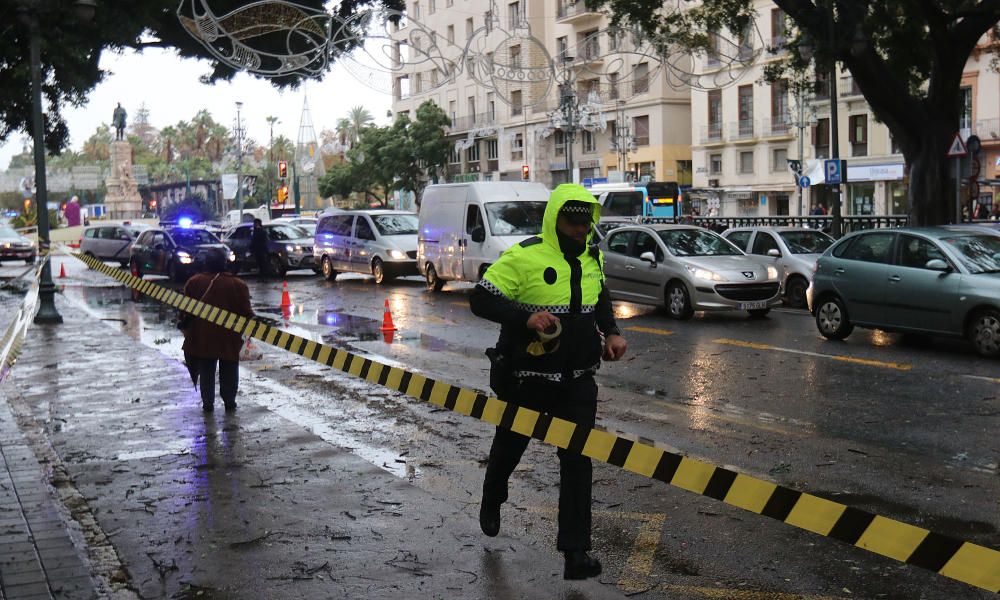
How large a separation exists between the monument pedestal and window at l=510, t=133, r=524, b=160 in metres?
31.4

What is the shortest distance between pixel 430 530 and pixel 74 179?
96.5 metres

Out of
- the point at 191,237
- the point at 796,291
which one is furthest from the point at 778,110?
the point at 796,291

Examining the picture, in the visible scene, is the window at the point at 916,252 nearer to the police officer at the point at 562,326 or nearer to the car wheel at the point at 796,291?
the car wheel at the point at 796,291

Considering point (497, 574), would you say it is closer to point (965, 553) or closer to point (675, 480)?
point (675, 480)

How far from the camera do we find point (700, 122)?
2359 inches

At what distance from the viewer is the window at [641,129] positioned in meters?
62.5

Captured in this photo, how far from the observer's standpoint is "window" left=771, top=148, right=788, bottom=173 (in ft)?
183

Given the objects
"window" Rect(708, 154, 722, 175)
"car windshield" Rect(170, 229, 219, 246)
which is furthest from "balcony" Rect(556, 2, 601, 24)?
"car windshield" Rect(170, 229, 219, 246)

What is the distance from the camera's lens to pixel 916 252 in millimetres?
12805

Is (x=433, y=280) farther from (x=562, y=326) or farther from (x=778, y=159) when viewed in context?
(x=778, y=159)

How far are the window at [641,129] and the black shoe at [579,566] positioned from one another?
59.0 m

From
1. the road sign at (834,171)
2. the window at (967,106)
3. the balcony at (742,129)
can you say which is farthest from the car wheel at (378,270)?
the balcony at (742,129)

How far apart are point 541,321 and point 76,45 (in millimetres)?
14487

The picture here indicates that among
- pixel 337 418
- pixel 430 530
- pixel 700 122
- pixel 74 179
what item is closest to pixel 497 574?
pixel 430 530
